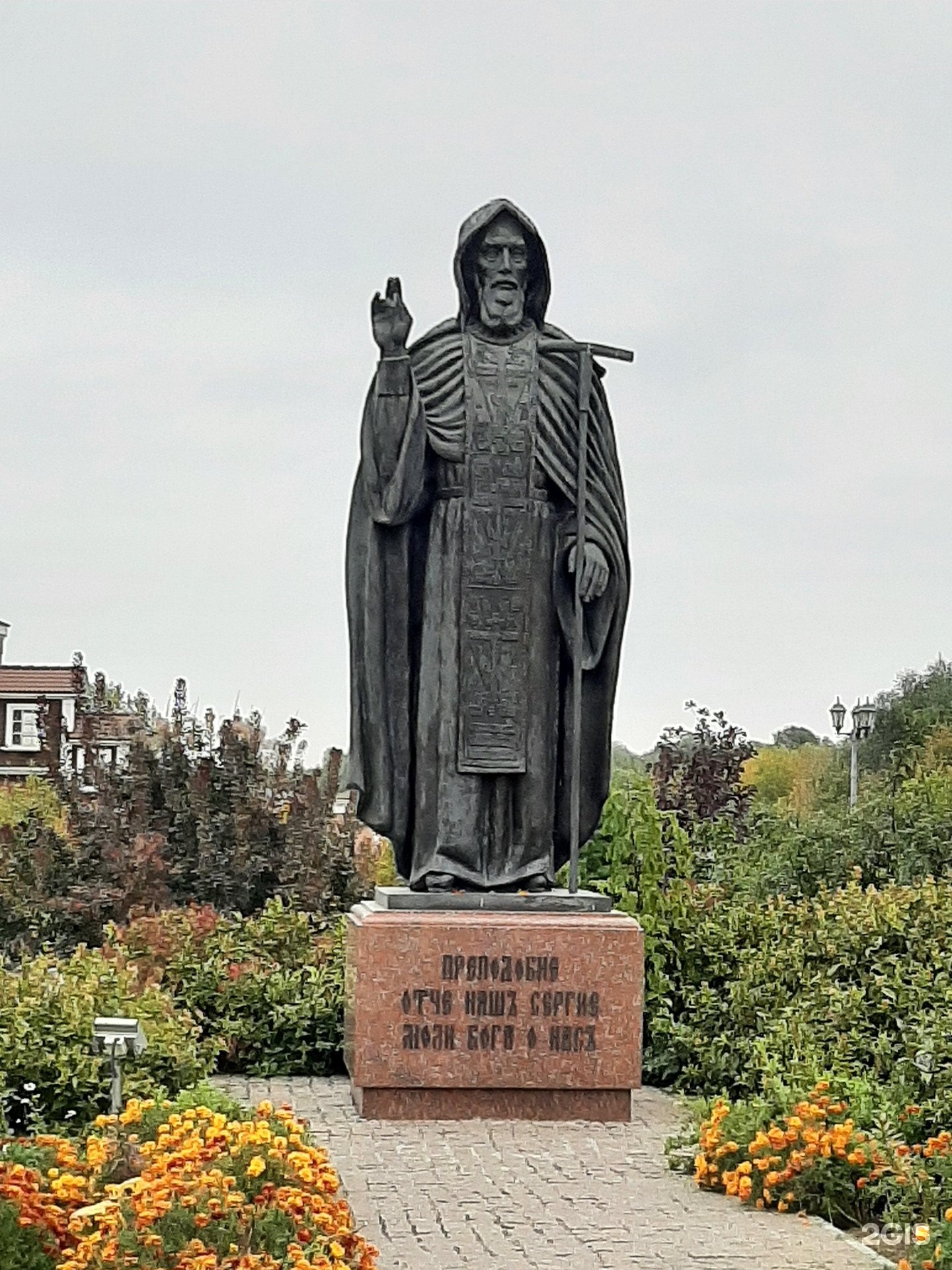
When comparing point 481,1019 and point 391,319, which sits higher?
point 391,319

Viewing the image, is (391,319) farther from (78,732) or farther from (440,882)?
(78,732)

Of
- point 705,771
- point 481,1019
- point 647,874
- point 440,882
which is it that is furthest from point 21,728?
point 481,1019

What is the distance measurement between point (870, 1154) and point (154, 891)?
7.50 m

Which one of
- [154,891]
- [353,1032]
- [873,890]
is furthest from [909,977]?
[154,891]

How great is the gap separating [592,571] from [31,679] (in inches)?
818

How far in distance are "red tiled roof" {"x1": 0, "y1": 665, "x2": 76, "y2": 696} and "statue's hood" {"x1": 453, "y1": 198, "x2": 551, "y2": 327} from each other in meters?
18.1

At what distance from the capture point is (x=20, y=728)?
2784 cm

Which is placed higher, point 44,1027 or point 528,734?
point 528,734

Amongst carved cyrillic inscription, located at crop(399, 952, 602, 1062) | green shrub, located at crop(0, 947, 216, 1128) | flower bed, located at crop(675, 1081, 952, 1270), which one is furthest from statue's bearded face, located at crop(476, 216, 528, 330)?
flower bed, located at crop(675, 1081, 952, 1270)

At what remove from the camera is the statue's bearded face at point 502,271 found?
9.15 meters

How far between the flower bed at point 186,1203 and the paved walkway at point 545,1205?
0.50m

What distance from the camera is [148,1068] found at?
28.1ft

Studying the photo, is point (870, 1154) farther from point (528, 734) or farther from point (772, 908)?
point (772, 908)

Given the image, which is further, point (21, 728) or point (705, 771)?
point (21, 728)
